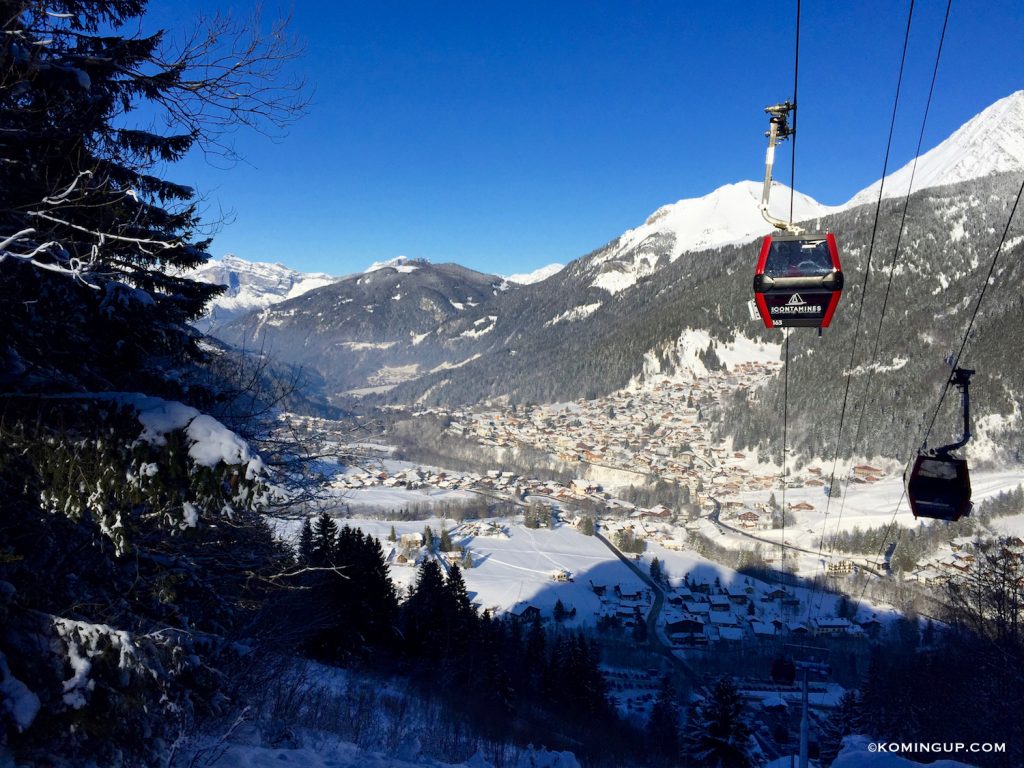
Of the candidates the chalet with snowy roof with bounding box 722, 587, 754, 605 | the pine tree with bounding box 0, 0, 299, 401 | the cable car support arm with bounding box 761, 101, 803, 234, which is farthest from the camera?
the chalet with snowy roof with bounding box 722, 587, 754, 605

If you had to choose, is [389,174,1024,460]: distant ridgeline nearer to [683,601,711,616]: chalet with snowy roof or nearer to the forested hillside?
[683,601,711,616]: chalet with snowy roof

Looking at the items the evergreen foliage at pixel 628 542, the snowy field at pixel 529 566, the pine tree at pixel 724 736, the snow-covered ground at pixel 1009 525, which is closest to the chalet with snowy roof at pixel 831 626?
the snowy field at pixel 529 566

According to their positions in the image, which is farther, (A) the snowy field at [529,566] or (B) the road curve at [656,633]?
(A) the snowy field at [529,566]

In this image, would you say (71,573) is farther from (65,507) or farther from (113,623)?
(65,507)

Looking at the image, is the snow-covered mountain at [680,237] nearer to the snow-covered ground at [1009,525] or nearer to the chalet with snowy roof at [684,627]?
the snow-covered ground at [1009,525]

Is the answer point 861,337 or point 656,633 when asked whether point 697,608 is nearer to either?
point 656,633

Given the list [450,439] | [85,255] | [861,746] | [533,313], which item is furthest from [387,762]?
[533,313]

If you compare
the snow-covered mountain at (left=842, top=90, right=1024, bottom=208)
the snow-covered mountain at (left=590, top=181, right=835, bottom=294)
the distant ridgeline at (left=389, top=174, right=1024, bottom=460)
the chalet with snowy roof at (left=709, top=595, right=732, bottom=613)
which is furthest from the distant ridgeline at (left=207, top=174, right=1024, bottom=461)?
the snow-covered mountain at (left=842, top=90, right=1024, bottom=208)
